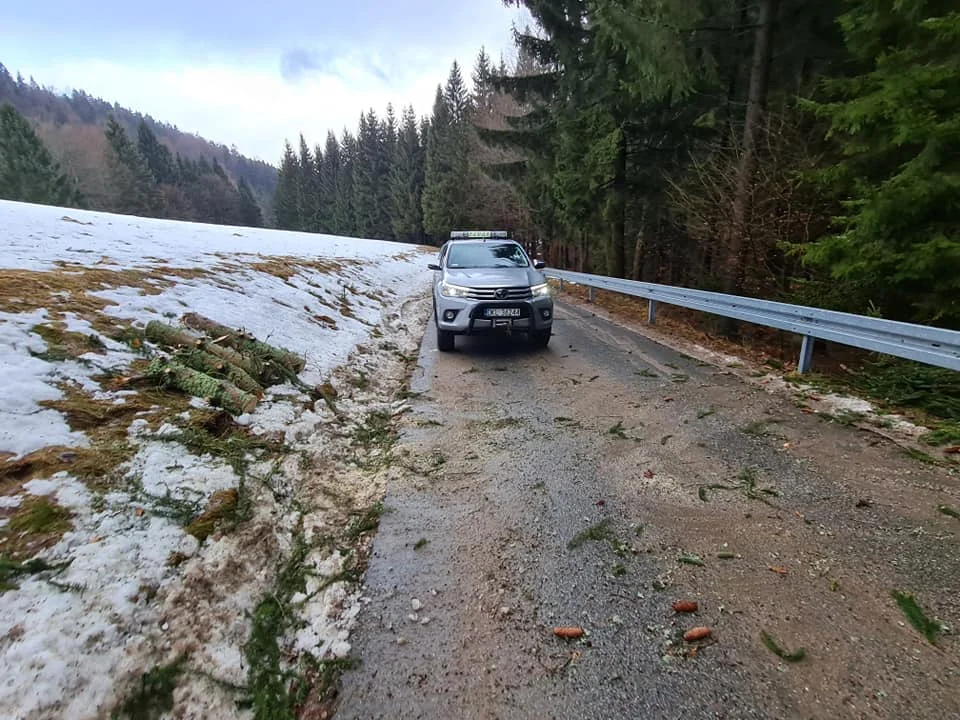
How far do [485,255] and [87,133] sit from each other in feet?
535

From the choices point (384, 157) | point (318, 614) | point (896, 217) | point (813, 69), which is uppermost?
point (384, 157)

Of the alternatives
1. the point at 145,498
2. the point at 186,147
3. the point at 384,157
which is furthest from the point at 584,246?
the point at 186,147

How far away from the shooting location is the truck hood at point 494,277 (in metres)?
6.95

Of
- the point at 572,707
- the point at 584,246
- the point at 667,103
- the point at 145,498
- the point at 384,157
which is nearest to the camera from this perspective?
the point at 572,707

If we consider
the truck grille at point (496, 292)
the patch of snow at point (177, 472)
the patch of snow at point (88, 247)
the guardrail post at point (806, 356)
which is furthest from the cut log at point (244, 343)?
the guardrail post at point (806, 356)

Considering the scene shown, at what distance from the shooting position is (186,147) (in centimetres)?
16825

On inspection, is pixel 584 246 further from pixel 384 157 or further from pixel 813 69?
pixel 384 157

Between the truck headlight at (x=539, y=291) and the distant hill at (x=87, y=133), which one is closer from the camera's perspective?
the truck headlight at (x=539, y=291)

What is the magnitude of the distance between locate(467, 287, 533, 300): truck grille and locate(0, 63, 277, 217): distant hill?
89773 millimetres

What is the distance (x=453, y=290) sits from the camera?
277 inches

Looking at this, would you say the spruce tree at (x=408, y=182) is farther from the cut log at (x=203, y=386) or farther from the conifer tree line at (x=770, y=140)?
the cut log at (x=203, y=386)

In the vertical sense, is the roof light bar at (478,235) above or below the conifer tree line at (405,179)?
below

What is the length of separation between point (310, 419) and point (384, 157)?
239ft

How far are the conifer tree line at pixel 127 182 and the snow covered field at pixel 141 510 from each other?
64.3 meters
